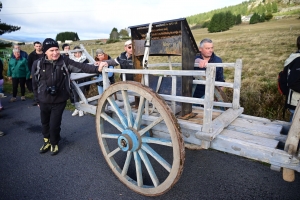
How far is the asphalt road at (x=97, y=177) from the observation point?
2.53 meters

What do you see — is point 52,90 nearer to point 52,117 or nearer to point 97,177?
point 52,117

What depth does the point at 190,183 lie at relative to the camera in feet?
8.87

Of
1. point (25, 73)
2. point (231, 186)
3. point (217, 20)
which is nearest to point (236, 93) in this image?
point (231, 186)

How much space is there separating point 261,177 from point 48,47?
3.32 meters

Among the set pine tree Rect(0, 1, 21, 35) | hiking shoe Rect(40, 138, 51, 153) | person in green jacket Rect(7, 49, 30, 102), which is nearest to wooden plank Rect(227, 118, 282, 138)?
hiking shoe Rect(40, 138, 51, 153)

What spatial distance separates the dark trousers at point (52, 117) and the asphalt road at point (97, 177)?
1.18ft

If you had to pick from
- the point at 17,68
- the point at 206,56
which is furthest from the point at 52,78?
the point at 17,68

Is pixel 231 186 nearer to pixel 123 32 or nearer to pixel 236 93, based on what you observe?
pixel 236 93

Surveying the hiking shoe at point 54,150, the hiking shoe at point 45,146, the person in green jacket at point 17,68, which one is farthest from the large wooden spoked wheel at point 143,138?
the person in green jacket at point 17,68

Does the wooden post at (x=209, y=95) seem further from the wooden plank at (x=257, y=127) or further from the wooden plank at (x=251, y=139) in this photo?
the wooden plank at (x=257, y=127)

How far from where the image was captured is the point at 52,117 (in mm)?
3400

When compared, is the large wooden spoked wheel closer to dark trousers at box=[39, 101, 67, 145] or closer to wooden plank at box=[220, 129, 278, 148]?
wooden plank at box=[220, 129, 278, 148]

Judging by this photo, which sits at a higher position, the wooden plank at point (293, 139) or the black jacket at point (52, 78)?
the black jacket at point (52, 78)

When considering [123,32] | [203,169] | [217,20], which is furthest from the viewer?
[123,32]
